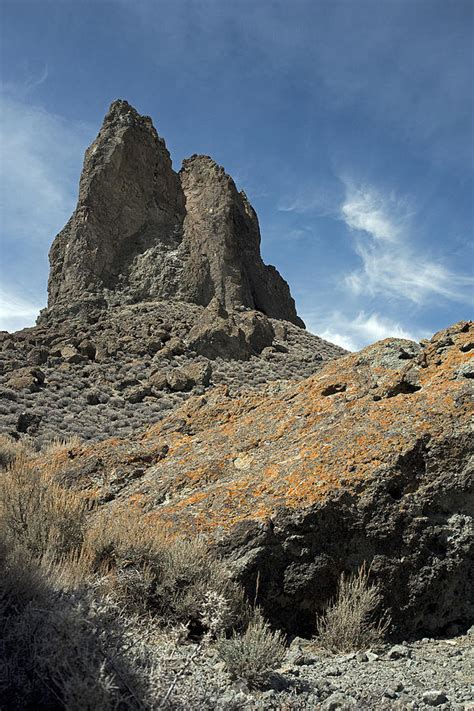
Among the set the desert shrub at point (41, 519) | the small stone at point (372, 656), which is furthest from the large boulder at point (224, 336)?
the small stone at point (372, 656)

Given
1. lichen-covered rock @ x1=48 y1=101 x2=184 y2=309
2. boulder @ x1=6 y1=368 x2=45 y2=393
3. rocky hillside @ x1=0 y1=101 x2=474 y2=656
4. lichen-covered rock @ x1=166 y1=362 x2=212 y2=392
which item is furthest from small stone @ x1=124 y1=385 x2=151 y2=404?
rocky hillside @ x1=0 y1=101 x2=474 y2=656

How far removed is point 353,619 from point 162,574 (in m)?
1.35

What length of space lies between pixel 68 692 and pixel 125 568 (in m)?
1.40

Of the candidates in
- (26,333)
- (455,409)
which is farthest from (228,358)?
(455,409)

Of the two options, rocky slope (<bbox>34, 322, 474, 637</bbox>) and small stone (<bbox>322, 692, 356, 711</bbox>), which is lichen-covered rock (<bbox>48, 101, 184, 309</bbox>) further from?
small stone (<bbox>322, 692, 356, 711</bbox>)

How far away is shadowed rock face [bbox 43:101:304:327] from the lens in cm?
3931

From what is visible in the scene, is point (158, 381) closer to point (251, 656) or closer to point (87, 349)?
point (87, 349)

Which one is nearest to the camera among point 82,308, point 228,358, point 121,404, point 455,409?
point 455,409

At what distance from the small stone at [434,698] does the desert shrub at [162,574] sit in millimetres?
1246

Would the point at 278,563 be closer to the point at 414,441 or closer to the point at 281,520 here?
the point at 281,520

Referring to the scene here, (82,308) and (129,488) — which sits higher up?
(82,308)

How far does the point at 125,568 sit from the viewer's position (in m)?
3.84

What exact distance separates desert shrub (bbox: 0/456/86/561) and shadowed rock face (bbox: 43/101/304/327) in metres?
33.3

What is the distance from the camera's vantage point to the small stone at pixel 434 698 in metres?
2.95
